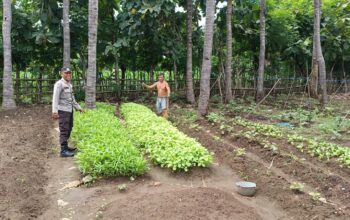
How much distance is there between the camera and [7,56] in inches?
529

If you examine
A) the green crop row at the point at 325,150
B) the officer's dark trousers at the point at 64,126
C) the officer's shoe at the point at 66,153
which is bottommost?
the officer's shoe at the point at 66,153

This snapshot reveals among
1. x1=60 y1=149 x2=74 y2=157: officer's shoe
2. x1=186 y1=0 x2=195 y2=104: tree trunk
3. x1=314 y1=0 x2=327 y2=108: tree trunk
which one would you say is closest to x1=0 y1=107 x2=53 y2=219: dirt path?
x1=60 y1=149 x2=74 y2=157: officer's shoe

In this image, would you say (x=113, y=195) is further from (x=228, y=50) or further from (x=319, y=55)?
(x=319, y=55)

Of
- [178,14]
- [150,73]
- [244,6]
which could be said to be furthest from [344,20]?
[150,73]

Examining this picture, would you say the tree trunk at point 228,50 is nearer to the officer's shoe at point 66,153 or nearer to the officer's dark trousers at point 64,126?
the officer's dark trousers at point 64,126

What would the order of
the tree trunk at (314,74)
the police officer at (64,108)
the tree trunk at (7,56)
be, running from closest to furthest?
the police officer at (64,108), the tree trunk at (7,56), the tree trunk at (314,74)

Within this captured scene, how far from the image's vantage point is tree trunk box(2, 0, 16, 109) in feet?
43.0

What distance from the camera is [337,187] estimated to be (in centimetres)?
609

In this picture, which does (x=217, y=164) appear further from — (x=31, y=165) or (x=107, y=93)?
(x=107, y=93)

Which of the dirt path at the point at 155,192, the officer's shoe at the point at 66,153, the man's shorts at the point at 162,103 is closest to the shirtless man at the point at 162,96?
the man's shorts at the point at 162,103

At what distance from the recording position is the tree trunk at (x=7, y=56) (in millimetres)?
13117

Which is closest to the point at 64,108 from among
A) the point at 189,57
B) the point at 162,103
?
the point at 162,103

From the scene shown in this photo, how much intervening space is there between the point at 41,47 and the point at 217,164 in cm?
1249

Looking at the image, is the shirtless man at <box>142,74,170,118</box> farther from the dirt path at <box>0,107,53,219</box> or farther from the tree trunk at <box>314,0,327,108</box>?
the tree trunk at <box>314,0,327,108</box>
